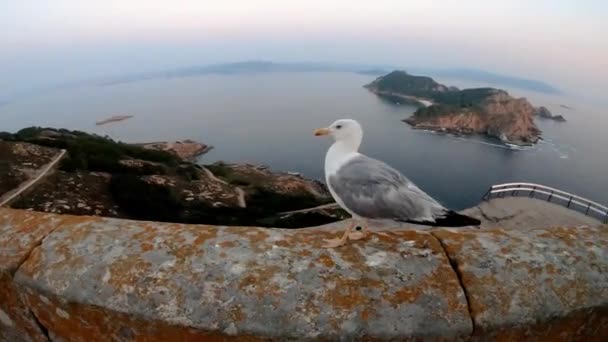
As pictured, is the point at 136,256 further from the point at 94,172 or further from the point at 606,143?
the point at 606,143

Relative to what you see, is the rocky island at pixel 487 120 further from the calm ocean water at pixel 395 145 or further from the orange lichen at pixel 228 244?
the orange lichen at pixel 228 244

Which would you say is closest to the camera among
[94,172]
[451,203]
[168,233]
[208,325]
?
[208,325]

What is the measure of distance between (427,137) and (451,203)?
189ft

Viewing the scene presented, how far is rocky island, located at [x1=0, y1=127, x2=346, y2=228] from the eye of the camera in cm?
3494

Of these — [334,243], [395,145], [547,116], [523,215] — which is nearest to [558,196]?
[523,215]

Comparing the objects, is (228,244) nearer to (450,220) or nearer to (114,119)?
(450,220)

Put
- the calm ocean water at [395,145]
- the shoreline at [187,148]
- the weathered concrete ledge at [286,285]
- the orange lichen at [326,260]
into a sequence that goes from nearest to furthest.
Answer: the weathered concrete ledge at [286,285], the orange lichen at [326,260], the calm ocean water at [395,145], the shoreline at [187,148]

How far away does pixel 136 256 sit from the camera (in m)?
1.98

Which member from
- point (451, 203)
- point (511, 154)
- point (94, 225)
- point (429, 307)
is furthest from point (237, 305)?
point (511, 154)

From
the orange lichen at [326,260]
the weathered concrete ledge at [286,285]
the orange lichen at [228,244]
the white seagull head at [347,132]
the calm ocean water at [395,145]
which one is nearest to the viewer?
the weathered concrete ledge at [286,285]

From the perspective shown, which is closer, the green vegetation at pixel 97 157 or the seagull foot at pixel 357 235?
the seagull foot at pixel 357 235

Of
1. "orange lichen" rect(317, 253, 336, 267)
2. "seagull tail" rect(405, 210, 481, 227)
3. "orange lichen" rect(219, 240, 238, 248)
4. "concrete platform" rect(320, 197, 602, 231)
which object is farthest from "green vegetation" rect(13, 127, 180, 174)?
"orange lichen" rect(317, 253, 336, 267)

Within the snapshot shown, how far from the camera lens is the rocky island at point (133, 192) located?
1375 inches

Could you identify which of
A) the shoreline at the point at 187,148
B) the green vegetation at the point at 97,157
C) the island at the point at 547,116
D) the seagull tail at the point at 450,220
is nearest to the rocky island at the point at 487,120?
the island at the point at 547,116
